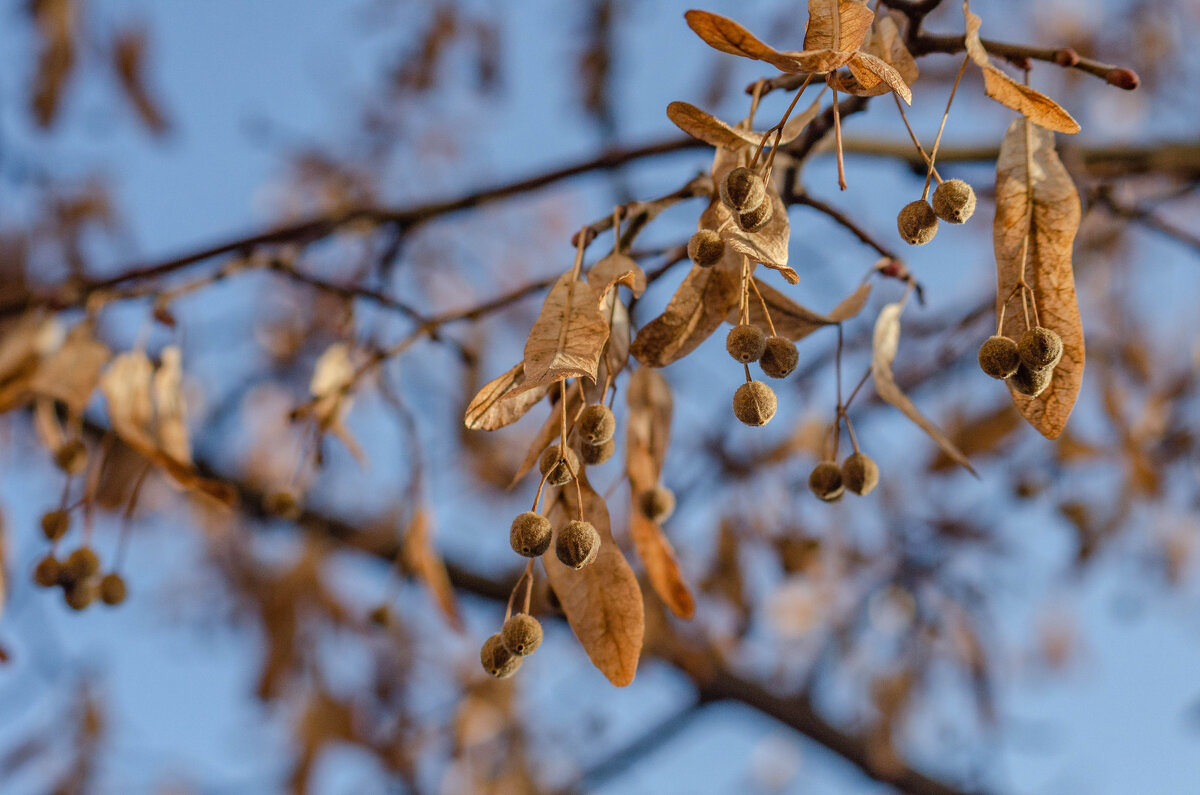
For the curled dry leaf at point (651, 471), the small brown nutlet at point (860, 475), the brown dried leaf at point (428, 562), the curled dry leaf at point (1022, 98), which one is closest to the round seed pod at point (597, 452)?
the curled dry leaf at point (651, 471)

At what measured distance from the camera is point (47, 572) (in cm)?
114

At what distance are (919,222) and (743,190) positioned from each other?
149 millimetres

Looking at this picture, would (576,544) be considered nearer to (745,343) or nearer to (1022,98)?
(745,343)

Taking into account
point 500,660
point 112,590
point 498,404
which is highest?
point 498,404

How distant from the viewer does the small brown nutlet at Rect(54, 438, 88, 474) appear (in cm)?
119

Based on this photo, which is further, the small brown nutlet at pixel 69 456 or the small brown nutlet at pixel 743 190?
the small brown nutlet at pixel 69 456

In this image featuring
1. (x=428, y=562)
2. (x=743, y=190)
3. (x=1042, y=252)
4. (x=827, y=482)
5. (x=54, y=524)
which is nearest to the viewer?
(x=743, y=190)

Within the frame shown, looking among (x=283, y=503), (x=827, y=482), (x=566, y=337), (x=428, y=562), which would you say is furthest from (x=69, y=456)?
(x=827, y=482)

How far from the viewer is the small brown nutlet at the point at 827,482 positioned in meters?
0.88

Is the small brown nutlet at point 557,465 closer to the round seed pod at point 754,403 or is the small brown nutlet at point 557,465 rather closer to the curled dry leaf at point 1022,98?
the round seed pod at point 754,403

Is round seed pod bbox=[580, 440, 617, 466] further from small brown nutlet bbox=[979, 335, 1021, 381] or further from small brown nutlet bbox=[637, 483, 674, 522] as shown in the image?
small brown nutlet bbox=[979, 335, 1021, 381]

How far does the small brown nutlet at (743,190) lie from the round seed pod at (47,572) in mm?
957

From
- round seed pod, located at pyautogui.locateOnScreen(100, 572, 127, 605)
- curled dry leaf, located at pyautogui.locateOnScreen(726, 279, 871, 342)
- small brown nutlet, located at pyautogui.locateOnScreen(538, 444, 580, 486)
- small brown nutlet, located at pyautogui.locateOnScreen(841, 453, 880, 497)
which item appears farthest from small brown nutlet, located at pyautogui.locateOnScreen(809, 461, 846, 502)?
round seed pod, located at pyautogui.locateOnScreen(100, 572, 127, 605)

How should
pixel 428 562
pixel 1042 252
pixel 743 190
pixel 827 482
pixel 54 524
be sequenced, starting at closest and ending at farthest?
pixel 743 190 < pixel 1042 252 < pixel 827 482 < pixel 54 524 < pixel 428 562
